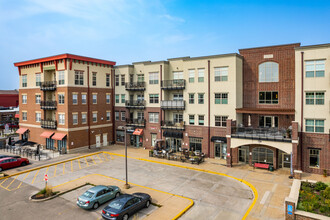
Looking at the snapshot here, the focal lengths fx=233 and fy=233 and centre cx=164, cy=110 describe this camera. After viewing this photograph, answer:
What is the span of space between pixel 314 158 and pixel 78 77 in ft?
112

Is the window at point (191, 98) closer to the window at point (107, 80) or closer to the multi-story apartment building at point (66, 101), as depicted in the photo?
the multi-story apartment building at point (66, 101)

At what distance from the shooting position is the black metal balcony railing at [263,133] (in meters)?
25.5

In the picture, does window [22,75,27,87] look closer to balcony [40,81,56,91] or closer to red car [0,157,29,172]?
balcony [40,81,56,91]

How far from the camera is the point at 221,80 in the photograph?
1256 inches

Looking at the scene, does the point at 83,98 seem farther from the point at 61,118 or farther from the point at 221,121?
the point at 221,121

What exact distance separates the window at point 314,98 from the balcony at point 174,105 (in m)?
15.8

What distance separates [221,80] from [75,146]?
24482mm

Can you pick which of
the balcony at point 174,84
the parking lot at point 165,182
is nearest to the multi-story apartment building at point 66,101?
the parking lot at point 165,182

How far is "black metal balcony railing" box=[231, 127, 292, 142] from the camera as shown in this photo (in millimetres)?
Answer: 25547

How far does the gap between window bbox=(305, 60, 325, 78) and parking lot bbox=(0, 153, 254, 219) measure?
1459cm

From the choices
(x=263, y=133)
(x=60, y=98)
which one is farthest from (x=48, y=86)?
(x=263, y=133)

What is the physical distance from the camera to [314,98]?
25.7m

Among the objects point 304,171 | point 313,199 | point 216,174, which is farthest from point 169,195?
point 304,171

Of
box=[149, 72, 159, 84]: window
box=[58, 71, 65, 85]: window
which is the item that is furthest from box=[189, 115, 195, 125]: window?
box=[58, 71, 65, 85]: window
